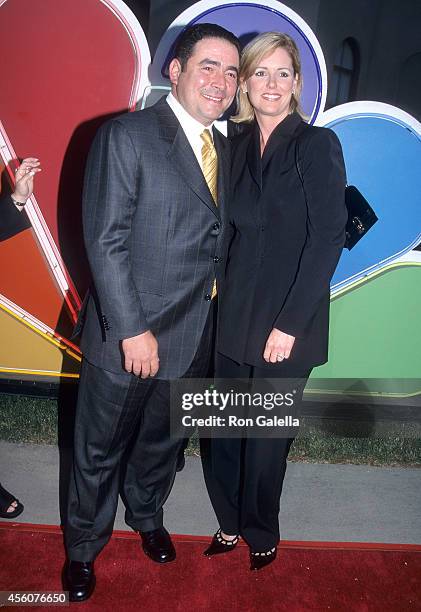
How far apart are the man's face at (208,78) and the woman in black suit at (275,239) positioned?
0.12m

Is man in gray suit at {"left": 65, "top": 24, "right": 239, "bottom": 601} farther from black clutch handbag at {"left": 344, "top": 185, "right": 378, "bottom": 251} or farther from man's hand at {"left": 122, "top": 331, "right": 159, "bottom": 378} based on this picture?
black clutch handbag at {"left": 344, "top": 185, "right": 378, "bottom": 251}

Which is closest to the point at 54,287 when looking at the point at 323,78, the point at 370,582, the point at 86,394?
the point at 86,394

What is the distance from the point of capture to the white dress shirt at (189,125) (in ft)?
5.91

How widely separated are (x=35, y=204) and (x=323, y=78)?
1.56 m

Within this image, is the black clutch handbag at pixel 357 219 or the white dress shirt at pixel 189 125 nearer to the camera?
the white dress shirt at pixel 189 125

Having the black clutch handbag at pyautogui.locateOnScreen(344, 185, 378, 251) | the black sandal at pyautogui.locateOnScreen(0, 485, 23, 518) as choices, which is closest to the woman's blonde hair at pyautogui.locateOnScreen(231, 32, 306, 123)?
the black clutch handbag at pyautogui.locateOnScreen(344, 185, 378, 251)

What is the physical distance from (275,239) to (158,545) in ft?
4.31

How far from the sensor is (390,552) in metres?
2.30

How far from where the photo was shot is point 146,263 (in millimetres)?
1771

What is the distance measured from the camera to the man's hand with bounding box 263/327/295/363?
1866 mm

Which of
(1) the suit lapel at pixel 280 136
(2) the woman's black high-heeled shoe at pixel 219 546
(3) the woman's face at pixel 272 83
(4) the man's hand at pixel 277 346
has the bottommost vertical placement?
(2) the woman's black high-heeled shoe at pixel 219 546

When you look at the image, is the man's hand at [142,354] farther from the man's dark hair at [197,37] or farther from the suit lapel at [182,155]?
the man's dark hair at [197,37]

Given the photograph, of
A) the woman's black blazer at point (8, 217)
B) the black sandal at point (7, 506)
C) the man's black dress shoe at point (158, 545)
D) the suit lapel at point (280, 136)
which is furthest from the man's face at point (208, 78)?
the black sandal at point (7, 506)

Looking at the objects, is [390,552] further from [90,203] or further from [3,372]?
[3,372]
